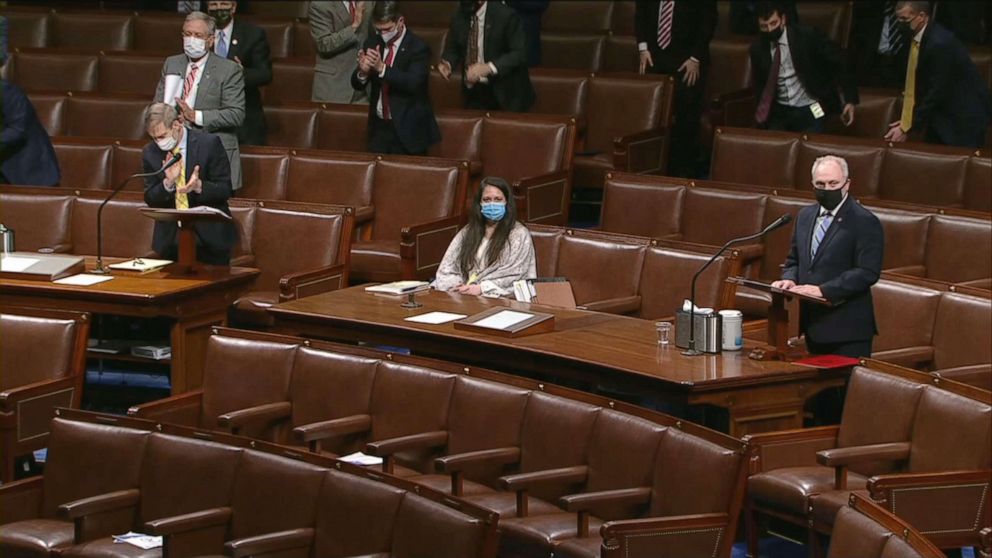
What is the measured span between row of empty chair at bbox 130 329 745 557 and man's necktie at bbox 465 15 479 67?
301 centimetres

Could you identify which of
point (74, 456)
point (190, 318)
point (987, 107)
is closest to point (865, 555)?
point (74, 456)

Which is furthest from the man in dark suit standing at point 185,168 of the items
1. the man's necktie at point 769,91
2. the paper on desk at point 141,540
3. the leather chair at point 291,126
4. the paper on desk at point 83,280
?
the man's necktie at point 769,91

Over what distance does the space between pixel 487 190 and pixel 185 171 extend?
1.32 m

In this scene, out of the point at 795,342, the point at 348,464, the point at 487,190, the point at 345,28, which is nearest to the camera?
the point at 348,464

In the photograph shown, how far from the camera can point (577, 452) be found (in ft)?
15.5

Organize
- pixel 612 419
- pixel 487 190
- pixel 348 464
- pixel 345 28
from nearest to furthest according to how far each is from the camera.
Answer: pixel 348 464
pixel 612 419
pixel 487 190
pixel 345 28

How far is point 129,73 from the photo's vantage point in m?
9.39

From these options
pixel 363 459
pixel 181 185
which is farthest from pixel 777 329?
pixel 181 185

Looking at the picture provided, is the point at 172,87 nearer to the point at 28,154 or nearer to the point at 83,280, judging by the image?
the point at 28,154

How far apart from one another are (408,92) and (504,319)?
2.30 metres

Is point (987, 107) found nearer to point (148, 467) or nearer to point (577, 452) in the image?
point (577, 452)

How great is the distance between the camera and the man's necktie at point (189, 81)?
747 centimetres

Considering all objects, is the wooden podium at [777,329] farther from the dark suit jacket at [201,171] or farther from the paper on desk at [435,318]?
the dark suit jacket at [201,171]

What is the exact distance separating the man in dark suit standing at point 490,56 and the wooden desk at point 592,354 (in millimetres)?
2012
